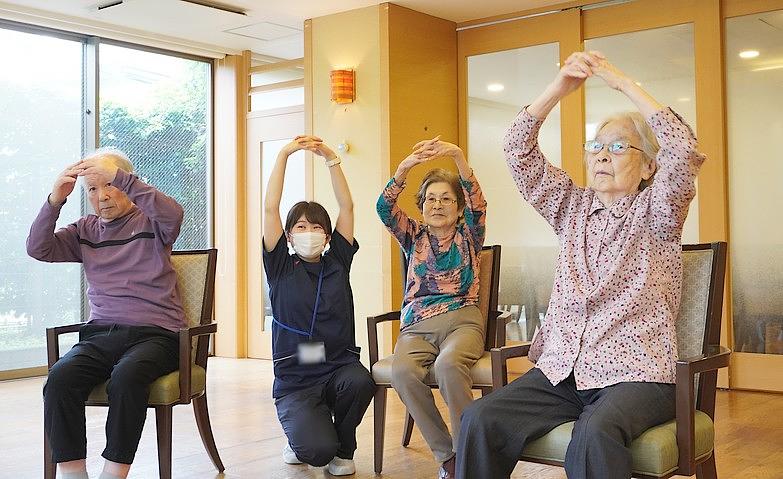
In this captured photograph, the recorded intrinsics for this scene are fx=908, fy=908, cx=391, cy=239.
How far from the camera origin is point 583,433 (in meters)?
2.17

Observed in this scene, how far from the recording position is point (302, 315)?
11.1ft

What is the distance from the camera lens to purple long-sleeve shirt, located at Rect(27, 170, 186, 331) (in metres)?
3.25

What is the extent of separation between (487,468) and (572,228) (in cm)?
73

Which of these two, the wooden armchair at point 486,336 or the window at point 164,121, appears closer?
the wooden armchair at point 486,336

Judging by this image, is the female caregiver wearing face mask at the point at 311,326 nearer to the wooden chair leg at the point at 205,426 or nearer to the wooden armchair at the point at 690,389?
the wooden chair leg at the point at 205,426

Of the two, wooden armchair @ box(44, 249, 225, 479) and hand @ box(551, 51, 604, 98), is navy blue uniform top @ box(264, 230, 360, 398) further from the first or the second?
hand @ box(551, 51, 604, 98)

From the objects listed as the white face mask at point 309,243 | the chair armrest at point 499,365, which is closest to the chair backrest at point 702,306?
the chair armrest at point 499,365

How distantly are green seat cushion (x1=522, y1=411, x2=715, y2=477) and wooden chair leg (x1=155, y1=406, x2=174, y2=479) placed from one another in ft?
4.33

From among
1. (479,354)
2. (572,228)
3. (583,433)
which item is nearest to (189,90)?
(479,354)

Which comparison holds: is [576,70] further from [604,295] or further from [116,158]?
[116,158]

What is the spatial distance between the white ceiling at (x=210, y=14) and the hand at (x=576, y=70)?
11.7 ft

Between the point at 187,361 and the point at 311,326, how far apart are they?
0.50 metres

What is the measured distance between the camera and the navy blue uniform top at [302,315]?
3398 mm

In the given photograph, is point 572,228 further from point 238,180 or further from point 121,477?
point 238,180
